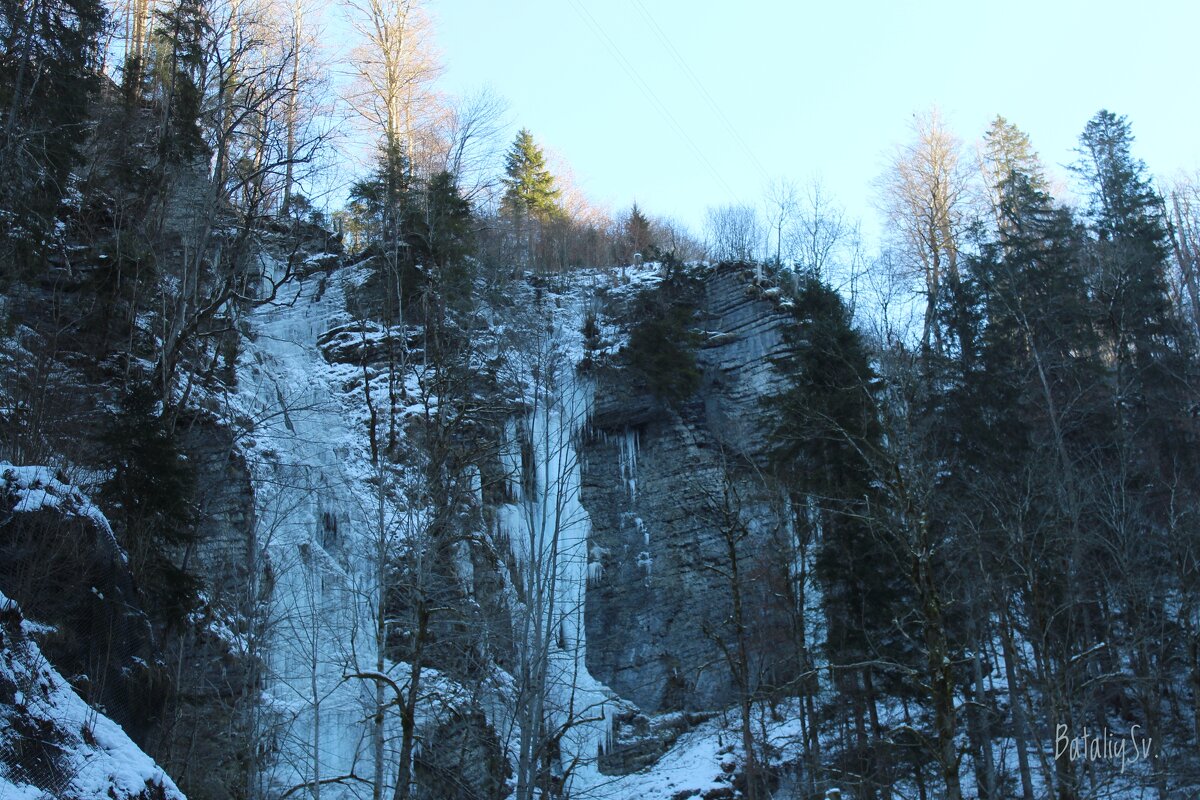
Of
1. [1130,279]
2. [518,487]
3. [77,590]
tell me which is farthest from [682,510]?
[77,590]

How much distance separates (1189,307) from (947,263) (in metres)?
7.56

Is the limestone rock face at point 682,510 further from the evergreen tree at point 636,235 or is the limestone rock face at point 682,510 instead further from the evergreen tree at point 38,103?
the evergreen tree at point 38,103

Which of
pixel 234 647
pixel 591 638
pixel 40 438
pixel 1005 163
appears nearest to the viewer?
pixel 40 438

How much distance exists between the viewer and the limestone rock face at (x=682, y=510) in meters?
22.6

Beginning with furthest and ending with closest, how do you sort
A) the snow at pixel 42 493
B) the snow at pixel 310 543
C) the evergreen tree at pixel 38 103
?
the snow at pixel 310 543 < the evergreen tree at pixel 38 103 < the snow at pixel 42 493

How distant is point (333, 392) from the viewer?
23.9m

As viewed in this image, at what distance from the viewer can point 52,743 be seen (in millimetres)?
5773

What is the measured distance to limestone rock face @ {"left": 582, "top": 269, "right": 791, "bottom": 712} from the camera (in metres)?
22.6

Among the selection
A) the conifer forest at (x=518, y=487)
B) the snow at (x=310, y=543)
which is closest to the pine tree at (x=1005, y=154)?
the conifer forest at (x=518, y=487)

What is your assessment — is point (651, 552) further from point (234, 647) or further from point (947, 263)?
point (947, 263)

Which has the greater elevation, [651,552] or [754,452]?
[754,452]

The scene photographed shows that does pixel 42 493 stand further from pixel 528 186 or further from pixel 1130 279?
pixel 528 186

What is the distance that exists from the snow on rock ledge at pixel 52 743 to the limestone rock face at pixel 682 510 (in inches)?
610

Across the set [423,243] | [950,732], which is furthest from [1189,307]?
[950,732]
